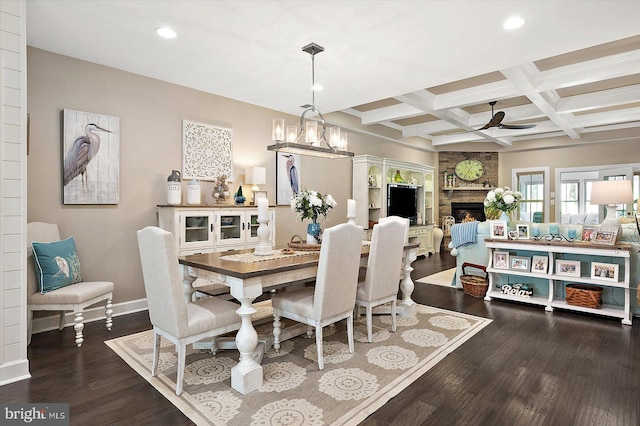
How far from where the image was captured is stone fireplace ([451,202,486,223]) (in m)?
8.95

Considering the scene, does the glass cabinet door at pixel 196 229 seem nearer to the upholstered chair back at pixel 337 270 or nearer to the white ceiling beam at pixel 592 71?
the upholstered chair back at pixel 337 270

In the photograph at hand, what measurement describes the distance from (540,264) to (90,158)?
16.5ft

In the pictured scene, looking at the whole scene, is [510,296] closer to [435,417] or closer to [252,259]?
[435,417]

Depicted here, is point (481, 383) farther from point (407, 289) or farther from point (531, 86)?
point (531, 86)

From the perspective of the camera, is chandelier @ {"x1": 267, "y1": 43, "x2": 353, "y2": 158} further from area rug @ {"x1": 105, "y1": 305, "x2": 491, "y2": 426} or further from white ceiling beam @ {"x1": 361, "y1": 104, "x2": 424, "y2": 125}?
white ceiling beam @ {"x1": 361, "y1": 104, "x2": 424, "y2": 125}

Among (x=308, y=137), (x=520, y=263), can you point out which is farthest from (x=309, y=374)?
(x=520, y=263)

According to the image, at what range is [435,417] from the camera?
6.53 ft

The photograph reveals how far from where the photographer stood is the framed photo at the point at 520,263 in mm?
4242

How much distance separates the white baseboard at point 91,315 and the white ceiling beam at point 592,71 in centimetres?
554

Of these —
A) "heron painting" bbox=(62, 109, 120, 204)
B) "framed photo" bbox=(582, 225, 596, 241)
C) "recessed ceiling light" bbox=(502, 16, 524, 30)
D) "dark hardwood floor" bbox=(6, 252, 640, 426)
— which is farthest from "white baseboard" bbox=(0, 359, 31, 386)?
"framed photo" bbox=(582, 225, 596, 241)

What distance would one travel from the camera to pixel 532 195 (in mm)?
8789

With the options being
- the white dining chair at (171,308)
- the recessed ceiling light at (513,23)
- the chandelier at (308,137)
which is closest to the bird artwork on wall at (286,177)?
the chandelier at (308,137)

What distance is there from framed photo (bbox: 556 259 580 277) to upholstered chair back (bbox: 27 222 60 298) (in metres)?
5.15

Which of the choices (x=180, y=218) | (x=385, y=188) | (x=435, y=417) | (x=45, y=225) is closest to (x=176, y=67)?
(x=180, y=218)
